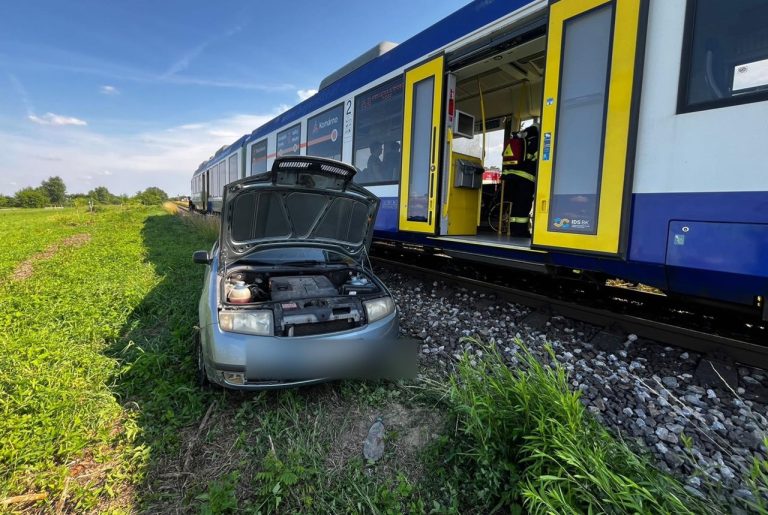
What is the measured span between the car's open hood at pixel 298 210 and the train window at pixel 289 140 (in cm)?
499

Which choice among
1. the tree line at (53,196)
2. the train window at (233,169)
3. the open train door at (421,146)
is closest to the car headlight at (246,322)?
the open train door at (421,146)

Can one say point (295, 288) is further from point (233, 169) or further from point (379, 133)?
point (233, 169)

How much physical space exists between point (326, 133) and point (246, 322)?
5.53 m

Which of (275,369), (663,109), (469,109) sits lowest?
(275,369)

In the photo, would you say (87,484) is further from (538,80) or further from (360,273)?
(538,80)

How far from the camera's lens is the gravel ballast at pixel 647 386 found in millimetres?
2084

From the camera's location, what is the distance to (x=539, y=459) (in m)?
1.88

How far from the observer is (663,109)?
2957 millimetres

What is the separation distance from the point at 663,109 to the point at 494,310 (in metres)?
2.45

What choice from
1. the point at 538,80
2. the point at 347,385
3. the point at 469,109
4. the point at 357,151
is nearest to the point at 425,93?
the point at 357,151

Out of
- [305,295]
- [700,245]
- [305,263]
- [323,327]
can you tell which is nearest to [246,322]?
[323,327]

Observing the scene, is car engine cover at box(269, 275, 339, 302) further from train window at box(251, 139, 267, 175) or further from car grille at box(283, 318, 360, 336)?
train window at box(251, 139, 267, 175)

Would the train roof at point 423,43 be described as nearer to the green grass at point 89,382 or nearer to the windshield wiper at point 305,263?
the windshield wiper at point 305,263

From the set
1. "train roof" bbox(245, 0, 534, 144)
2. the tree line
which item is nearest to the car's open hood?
"train roof" bbox(245, 0, 534, 144)
